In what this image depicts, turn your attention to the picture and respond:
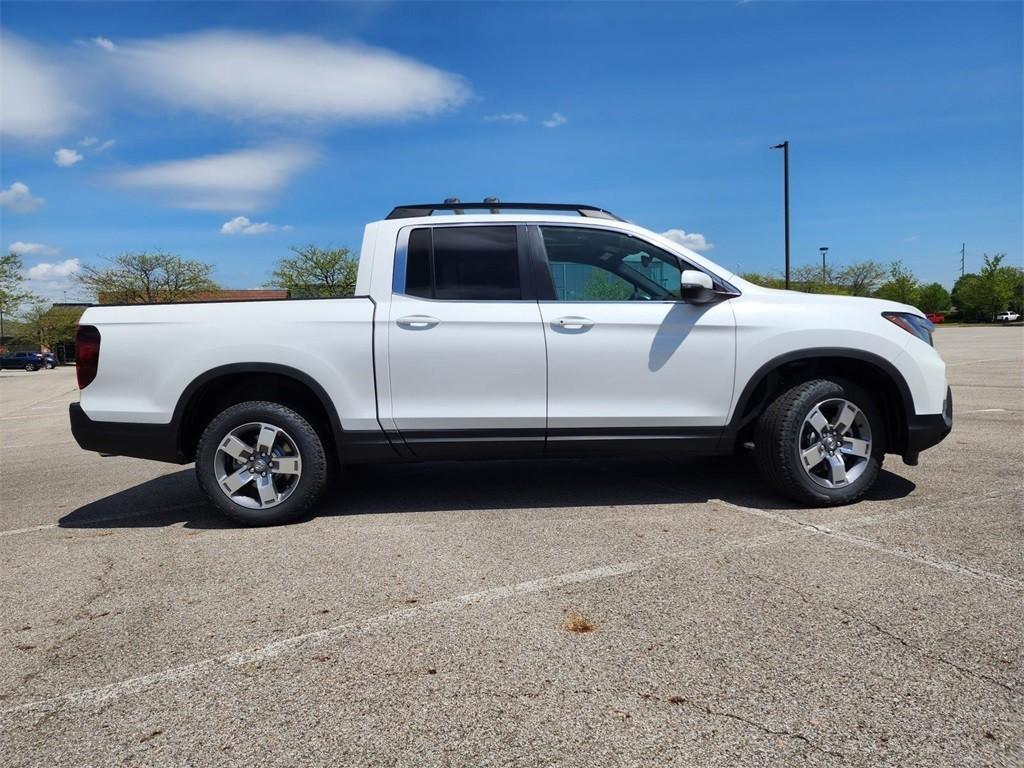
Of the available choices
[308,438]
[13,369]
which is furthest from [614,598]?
[13,369]

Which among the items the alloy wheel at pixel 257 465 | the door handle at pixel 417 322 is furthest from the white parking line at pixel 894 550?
the alloy wheel at pixel 257 465

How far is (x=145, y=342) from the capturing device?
14.0ft

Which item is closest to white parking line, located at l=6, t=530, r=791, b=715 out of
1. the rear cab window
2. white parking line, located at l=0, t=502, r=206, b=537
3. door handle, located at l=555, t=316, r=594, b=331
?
door handle, located at l=555, t=316, r=594, b=331

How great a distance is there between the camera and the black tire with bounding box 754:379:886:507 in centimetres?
438

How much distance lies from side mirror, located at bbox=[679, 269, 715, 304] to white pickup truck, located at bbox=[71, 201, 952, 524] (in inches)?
0.6

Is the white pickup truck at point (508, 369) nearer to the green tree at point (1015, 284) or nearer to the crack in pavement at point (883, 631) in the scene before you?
the crack in pavement at point (883, 631)

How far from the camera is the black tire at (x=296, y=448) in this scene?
4.26 metres

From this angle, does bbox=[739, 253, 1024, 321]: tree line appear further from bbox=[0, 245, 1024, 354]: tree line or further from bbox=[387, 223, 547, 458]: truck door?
bbox=[387, 223, 547, 458]: truck door

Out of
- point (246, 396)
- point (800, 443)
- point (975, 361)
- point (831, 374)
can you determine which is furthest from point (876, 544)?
point (975, 361)

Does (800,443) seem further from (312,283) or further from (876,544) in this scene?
(312,283)

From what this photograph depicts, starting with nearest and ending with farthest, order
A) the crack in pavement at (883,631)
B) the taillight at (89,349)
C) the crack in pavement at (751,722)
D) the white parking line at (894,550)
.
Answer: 1. the crack in pavement at (751,722)
2. the crack in pavement at (883,631)
3. the white parking line at (894,550)
4. the taillight at (89,349)

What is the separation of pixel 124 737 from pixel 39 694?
52 cm

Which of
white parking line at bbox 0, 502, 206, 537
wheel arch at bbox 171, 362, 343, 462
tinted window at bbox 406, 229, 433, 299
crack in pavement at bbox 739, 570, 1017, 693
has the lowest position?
white parking line at bbox 0, 502, 206, 537

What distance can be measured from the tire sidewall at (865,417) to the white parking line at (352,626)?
65 cm
